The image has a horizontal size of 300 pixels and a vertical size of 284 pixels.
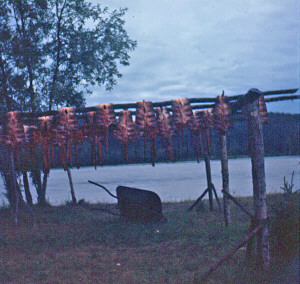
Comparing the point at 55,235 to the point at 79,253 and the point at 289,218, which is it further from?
the point at 289,218

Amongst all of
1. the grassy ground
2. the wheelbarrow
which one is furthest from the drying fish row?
the wheelbarrow

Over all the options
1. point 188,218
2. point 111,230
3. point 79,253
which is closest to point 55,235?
point 111,230

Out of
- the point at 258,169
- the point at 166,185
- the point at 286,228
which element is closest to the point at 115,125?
the point at 258,169

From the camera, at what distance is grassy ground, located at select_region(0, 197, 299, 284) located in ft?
22.9

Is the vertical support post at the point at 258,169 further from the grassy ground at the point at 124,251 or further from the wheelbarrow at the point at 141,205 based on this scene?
the wheelbarrow at the point at 141,205

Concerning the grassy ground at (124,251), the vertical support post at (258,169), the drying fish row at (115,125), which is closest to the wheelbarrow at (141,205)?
the grassy ground at (124,251)

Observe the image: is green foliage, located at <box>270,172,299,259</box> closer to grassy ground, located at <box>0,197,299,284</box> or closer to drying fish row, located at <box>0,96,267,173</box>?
grassy ground, located at <box>0,197,299,284</box>

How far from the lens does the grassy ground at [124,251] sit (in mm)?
6980

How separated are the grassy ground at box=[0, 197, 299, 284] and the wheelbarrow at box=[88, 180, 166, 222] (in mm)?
379

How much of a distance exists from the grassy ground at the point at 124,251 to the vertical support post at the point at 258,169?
45cm

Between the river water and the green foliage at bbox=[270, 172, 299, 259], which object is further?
the river water

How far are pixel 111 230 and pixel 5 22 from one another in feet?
38.6

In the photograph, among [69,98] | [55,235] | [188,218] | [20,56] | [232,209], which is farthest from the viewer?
[69,98]

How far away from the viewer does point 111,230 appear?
38.0ft
